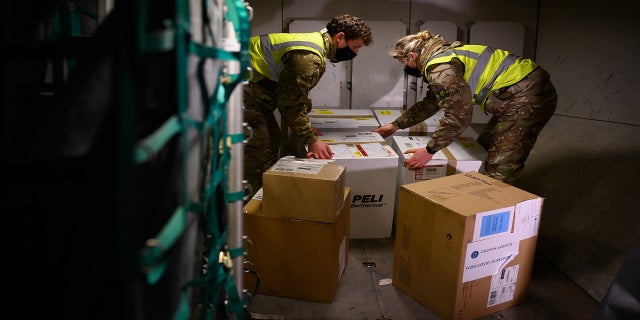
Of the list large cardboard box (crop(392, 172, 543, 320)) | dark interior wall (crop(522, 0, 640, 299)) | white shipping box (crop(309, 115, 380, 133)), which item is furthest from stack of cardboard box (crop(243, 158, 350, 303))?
dark interior wall (crop(522, 0, 640, 299))

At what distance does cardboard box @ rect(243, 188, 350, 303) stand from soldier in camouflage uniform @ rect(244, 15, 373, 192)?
63cm

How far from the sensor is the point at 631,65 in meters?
2.67

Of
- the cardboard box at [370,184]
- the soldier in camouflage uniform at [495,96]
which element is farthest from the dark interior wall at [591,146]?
the cardboard box at [370,184]

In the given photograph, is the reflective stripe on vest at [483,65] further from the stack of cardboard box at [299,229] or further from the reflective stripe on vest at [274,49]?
the stack of cardboard box at [299,229]

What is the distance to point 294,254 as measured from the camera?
83.7 inches

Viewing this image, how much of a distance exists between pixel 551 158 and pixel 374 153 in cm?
141

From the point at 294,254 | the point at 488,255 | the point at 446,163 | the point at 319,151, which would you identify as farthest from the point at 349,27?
the point at 488,255

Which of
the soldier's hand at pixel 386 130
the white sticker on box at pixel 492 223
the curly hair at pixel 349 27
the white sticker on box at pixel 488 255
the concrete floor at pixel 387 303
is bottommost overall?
the concrete floor at pixel 387 303

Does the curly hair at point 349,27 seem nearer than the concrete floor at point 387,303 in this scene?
No

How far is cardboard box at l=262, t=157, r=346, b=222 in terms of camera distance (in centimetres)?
195

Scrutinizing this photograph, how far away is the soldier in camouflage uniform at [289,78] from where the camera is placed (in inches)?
99.7

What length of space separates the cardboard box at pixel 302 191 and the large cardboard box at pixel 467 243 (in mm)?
436

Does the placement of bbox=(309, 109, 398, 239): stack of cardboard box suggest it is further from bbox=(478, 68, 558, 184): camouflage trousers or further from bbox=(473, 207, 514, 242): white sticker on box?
bbox=(473, 207, 514, 242): white sticker on box

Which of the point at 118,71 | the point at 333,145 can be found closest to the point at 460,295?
the point at 333,145
